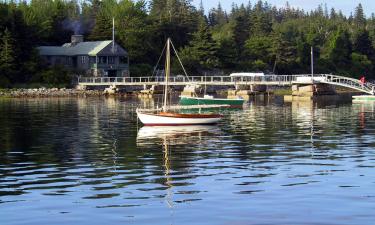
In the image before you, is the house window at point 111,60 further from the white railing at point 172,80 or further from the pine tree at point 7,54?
the pine tree at point 7,54

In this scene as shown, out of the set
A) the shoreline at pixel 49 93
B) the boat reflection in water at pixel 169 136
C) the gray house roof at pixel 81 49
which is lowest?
the boat reflection in water at pixel 169 136

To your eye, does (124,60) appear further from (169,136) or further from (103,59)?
(169,136)

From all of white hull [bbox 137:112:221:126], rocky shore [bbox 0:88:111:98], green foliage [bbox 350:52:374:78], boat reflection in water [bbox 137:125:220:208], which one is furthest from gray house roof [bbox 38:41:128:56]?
boat reflection in water [bbox 137:125:220:208]

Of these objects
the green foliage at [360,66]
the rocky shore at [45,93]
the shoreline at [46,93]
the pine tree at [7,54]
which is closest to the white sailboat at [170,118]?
the shoreline at [46,93]

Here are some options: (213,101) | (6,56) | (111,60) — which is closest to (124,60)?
(111,60)

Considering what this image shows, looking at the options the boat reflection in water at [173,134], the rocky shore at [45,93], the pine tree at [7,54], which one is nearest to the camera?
the boat reflection in water at [173,134]

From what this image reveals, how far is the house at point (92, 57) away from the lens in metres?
143

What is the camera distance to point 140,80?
135250 mm

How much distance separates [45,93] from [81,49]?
2209 cm

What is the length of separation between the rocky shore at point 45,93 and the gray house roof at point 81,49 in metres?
11.8

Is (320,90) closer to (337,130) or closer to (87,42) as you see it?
(87,42)

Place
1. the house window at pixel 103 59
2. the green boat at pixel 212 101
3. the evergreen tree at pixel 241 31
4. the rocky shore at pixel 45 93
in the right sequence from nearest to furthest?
the green boat at pixel 212 101
the rocky shore at pixel 45 93
the house window at pixel 103 59
the evergreen tree at pixel 241 31

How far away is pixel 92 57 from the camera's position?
14362 centimetres

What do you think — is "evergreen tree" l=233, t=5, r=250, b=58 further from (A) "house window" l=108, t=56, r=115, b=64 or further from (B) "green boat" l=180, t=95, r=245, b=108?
(B) "green boat" l=180, t=95, r=245, b=108
